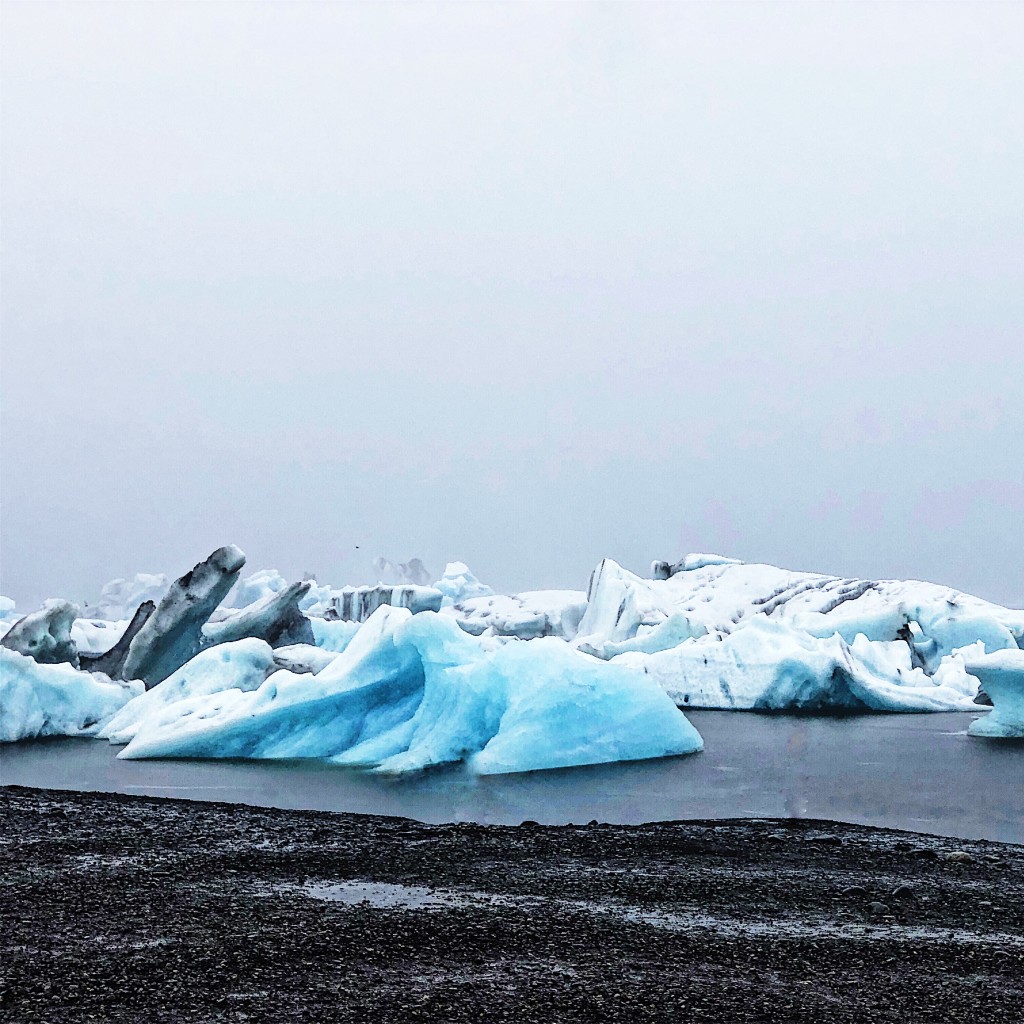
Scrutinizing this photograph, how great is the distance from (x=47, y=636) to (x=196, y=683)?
12.1 feet

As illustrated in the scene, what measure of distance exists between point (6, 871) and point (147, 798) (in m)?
3.48

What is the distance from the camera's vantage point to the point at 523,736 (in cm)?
1181

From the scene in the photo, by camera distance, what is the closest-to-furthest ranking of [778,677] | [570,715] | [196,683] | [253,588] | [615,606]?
1. [570,715]
2. [196,683]
3. [778,677]
4. [615,606]
5. [253,588]

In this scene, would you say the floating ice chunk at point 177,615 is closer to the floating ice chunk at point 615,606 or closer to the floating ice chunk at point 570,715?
the floating ice chunk at point 570,715

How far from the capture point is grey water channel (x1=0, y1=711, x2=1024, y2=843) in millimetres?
9430

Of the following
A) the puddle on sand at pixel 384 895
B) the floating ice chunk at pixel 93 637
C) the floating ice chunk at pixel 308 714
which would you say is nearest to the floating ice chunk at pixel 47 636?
the floating ice chunk at pixel 93 637

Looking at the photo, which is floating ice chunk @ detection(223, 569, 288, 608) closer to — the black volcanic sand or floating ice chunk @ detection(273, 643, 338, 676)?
floating ice chunk @ detection(273, 643, 338, 676)

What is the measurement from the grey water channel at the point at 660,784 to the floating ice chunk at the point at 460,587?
21.1 meters

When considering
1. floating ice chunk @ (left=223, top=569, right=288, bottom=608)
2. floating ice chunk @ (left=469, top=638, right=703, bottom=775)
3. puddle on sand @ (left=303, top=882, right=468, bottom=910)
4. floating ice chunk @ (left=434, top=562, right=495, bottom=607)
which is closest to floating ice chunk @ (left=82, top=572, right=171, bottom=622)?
floating ice chunk @ (left=223, top=569, right=288, bottom=608)

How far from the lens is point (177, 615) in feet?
56.9

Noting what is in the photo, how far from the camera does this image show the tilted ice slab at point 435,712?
39.7 feet

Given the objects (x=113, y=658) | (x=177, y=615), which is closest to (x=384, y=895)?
(x=177, y=615)

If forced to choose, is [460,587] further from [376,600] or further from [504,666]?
[504,666]

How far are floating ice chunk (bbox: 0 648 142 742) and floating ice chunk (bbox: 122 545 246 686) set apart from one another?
5.70 ft
